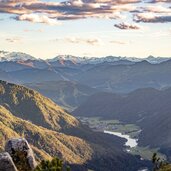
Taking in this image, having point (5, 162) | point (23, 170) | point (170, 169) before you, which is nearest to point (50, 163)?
point (23, 170)

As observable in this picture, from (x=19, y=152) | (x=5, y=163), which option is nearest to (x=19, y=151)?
(x=19, y=152)

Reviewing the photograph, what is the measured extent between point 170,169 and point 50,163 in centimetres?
8098

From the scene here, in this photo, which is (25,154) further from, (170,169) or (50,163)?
(170,169)

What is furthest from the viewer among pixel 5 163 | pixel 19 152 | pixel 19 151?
pixel 19 151

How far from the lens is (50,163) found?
101 m

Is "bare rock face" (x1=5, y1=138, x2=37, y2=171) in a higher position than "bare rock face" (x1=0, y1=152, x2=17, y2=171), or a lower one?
lower

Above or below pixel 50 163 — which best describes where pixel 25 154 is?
above

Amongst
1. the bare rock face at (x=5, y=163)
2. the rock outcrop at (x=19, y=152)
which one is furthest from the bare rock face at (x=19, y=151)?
the bare rock face at (x=5, y=163)

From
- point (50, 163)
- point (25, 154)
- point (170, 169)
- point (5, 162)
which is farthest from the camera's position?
point (170, 169)

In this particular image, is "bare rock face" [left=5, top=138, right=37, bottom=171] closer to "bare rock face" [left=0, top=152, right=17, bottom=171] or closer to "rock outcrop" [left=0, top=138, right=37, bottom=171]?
"rock outcrop" [left=0, top=138, right=37, bottom=171]

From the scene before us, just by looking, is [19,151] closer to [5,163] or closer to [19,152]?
[19,152]

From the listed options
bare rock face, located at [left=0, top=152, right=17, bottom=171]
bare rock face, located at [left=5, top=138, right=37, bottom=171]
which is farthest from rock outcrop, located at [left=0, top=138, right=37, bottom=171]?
bare rock face, located at [left=0, top=152, right=17, bottom=171]

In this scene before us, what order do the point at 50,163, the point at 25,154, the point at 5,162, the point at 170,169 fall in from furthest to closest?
1. the point at 170,169
2. the point at 50,163
3. the point at 25,154
4. the point at 5,162

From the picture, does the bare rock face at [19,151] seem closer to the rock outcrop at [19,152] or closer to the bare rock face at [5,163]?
the rock outcrop at [19,152]
